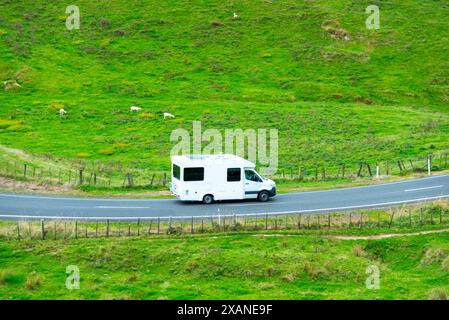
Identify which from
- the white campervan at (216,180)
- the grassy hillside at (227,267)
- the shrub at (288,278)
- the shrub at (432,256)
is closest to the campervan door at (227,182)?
the white campervan at (216,180)

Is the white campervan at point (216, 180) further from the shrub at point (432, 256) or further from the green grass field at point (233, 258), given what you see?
the shrub at point (432, 256)

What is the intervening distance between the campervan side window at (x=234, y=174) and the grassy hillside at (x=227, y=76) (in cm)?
1682

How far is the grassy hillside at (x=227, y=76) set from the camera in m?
66.4

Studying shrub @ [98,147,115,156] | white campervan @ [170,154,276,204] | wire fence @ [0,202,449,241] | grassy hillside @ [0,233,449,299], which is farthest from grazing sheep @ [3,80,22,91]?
grassy hillside @ [0,233,449,299]

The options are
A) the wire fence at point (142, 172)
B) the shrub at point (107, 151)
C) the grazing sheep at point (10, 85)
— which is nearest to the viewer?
the wire fence at point (142, 172)

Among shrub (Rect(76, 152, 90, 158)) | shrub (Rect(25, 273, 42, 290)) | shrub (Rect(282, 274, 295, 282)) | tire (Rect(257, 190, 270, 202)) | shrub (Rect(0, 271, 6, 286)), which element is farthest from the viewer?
shrub (Rect(76, 152, 90, 158))

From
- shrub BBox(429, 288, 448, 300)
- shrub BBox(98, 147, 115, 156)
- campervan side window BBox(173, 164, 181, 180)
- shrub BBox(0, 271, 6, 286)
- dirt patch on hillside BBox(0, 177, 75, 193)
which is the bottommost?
shrub BBox(429, 288, 448, 300)

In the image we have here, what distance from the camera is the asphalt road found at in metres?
37.8

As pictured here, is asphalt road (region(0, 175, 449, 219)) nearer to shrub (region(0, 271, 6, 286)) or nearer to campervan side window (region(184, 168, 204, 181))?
campervan side window (region(184, 168, 204, 181))

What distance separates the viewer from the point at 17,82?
280ft

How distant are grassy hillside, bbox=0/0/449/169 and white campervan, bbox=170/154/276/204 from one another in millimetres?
16446
